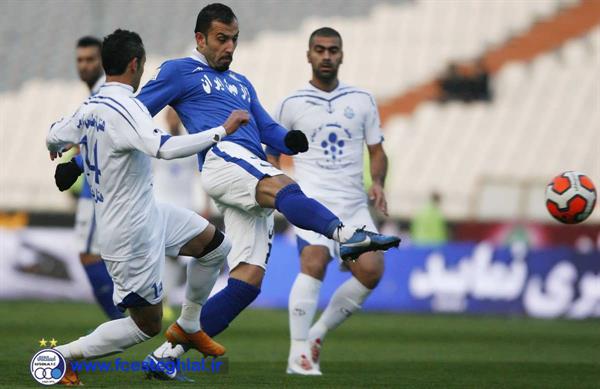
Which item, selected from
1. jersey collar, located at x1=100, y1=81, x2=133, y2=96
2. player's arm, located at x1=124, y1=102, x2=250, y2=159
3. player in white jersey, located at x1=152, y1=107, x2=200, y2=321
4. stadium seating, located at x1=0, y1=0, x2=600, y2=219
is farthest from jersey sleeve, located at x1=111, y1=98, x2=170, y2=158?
stadium seating, located at x1=0, y1=0, x2=600, y2=219

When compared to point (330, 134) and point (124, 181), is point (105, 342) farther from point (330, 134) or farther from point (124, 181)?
point (330, 134)

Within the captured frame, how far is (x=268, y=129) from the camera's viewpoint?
761 centimetres

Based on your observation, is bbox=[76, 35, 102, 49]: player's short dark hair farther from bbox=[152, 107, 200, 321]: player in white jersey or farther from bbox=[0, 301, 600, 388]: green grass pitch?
bbox=[152, 107, 200, 321]: player in white jersey

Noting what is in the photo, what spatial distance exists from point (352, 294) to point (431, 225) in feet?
37.1

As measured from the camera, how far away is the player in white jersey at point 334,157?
867 centimetres

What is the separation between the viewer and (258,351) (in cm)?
1022

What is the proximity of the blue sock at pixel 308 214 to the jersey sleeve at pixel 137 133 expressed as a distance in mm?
892

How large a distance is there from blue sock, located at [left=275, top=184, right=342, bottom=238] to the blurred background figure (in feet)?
42.3

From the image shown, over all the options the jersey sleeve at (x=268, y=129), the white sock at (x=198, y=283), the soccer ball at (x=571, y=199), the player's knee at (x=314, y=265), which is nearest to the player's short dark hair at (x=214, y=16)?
the jersey sleeve at (x=268, y=129)

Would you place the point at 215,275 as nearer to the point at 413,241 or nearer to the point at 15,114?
the point at 413,241

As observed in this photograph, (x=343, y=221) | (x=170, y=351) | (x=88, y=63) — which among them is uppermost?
(x=88, y=63)

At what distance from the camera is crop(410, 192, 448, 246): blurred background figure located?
19.8m

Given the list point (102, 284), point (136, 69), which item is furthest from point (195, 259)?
point (102, 284)

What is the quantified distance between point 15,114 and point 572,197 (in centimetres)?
1819
